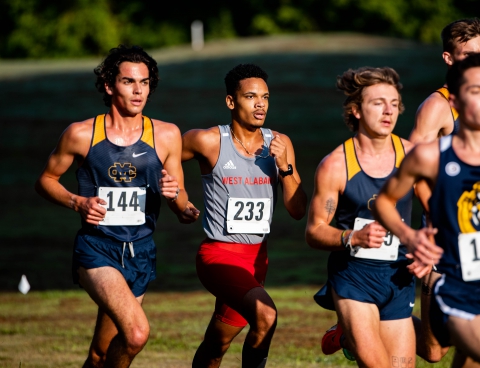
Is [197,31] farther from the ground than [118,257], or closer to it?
farther from the ground

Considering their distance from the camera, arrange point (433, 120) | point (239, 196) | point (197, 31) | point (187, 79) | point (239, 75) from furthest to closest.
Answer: point (197, 31), point (187, 79), point (239, 75), point (239, 196), point (433, 120)

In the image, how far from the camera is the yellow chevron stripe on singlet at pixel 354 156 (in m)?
5.36

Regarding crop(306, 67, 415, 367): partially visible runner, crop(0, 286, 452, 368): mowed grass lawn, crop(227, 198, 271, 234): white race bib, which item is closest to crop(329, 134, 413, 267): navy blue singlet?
crop(306, 67, 415, 367): partially visible runner

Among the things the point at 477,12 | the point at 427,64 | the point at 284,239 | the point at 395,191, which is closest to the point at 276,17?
the point at 477,12

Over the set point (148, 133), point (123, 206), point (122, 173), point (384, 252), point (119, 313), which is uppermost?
point (148, 133)

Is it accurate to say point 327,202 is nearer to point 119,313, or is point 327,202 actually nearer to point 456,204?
point 456,204

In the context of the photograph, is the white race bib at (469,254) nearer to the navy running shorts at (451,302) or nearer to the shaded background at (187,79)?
the navy running shorts at (451,302)

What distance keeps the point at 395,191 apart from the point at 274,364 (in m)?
3.61

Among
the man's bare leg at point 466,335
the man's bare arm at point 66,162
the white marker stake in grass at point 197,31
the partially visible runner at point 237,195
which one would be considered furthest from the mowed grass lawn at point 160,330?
the white marker stake in grass at point 197,31

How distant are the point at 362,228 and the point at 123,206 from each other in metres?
1.71

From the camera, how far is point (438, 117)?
5961mm

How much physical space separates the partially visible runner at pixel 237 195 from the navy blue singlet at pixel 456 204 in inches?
74.1

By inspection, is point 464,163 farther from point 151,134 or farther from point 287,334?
point 287,334

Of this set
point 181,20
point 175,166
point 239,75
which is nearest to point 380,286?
point 175,166
